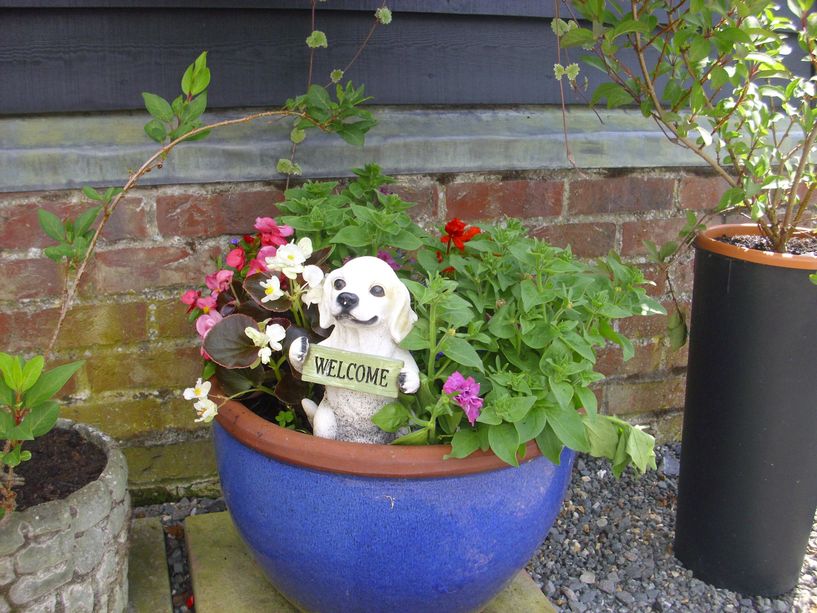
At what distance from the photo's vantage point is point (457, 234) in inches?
61.3

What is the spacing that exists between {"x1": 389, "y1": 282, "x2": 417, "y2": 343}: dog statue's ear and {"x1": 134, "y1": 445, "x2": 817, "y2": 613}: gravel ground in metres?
0.76

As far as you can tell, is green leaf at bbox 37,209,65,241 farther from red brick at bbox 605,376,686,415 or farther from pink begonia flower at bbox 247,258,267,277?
red brick at bbox 605,376,686,415

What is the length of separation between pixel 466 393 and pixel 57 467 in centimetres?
74

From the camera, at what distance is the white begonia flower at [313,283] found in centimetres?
137

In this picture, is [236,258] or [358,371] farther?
[236,258]

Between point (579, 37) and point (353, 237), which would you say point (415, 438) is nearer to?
point (353, 237)

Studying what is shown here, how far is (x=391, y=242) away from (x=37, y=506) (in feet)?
2.31

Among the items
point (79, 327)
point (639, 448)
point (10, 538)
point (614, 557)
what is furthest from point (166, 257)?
point (614, 557)

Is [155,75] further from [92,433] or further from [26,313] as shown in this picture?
[92,433]

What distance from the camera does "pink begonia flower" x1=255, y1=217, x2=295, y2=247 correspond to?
151 cm

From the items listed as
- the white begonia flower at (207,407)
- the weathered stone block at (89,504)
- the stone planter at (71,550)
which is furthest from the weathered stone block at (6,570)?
the white begonia flower at (207,407)

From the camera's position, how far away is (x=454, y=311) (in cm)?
131

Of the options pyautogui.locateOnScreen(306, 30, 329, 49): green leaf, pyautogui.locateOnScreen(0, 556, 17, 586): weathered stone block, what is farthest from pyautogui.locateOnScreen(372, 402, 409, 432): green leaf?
pyautogui.locateOnScreen(306, 30, 329, 49): green leaf

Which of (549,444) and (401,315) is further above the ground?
(401,315)
